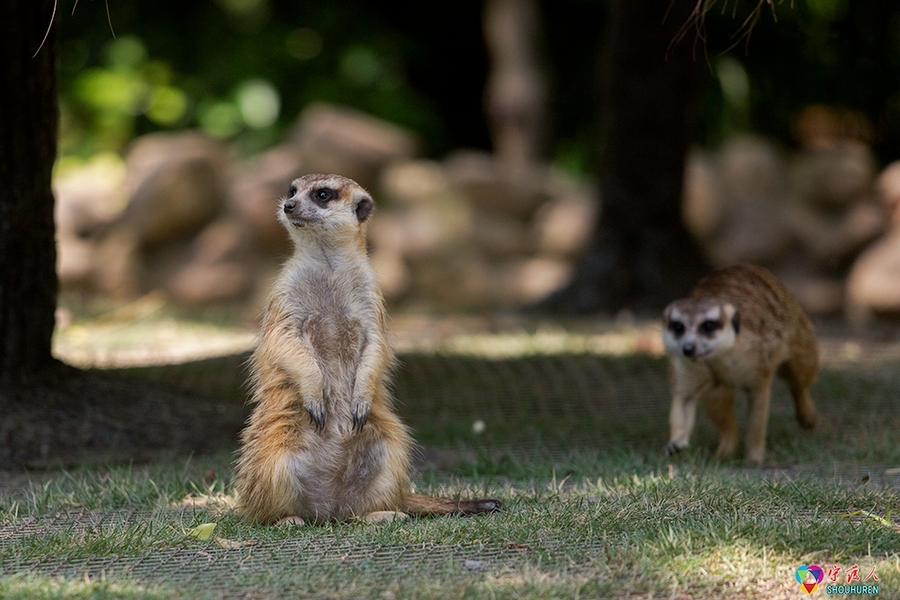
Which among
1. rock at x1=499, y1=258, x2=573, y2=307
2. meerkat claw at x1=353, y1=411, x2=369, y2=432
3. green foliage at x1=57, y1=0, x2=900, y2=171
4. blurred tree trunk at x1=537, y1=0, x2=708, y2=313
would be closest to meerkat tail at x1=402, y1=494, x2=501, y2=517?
meerkat claw at x1=353, y1=411, x2=369, y2=432

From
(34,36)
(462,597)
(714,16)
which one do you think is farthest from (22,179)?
(714,16)

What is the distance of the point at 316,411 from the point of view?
3.89 m

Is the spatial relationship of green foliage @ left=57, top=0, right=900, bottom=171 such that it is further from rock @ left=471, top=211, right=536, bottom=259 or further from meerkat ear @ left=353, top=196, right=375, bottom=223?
meerkat ear @ left=353, top=196, right=375, bottom=223

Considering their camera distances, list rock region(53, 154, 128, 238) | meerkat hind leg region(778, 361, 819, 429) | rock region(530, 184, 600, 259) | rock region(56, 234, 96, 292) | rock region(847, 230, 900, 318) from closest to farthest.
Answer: meerkat hind leg region(778, 361, 819, 429)
rock region(847, 230, 900, 318)
rock region(56, 234, 96, 292)
rock region(53, 154, 128, 238)
rock region(530, 184, 600, 259)

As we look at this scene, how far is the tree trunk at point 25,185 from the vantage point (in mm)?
5270

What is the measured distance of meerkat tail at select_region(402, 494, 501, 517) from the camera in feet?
12.7

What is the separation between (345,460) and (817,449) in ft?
8.41

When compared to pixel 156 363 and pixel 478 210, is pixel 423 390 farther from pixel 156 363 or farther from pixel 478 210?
pixel 478 210

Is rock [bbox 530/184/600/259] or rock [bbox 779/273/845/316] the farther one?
rock [bbox 530/184/600/259]

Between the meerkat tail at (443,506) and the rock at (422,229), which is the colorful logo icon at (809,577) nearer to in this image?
the meerkat tail at (443,506)

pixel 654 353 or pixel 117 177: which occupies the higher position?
pixel 117 177

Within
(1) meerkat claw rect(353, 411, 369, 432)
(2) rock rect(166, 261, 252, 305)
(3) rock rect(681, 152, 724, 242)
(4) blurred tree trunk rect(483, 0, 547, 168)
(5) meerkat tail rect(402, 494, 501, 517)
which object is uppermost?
(4) blurred tree trunk rect(483, 0, 547, 168)

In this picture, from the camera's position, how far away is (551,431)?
19.2 ft

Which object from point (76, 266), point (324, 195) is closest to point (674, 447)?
point (324, 195)
